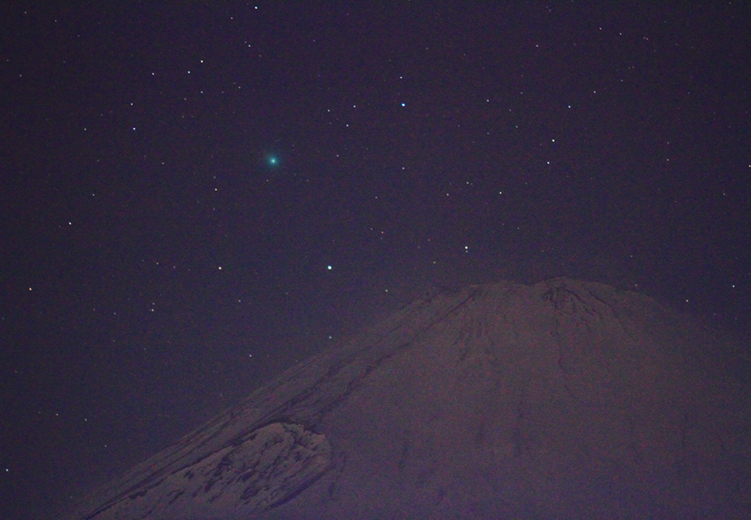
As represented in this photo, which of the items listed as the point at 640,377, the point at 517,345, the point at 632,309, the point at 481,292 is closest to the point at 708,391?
the point at 640,377

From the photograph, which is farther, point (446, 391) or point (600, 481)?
point (446, 391)

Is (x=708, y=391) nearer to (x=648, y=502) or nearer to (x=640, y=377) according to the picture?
(x=640, y=377)

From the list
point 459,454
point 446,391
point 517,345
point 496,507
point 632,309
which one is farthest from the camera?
point 632,309

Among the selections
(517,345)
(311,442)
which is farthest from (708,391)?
(311,442)

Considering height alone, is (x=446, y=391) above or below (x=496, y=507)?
above

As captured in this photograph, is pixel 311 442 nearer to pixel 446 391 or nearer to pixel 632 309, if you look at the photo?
pixel 446 391

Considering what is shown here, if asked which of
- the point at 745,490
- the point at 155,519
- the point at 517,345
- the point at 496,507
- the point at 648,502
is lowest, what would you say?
the point at 745,490

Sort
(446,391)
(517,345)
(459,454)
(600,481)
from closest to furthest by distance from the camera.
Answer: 1. (600,481)
2. (459,454)
3. (446,391)
4. (517,345)
